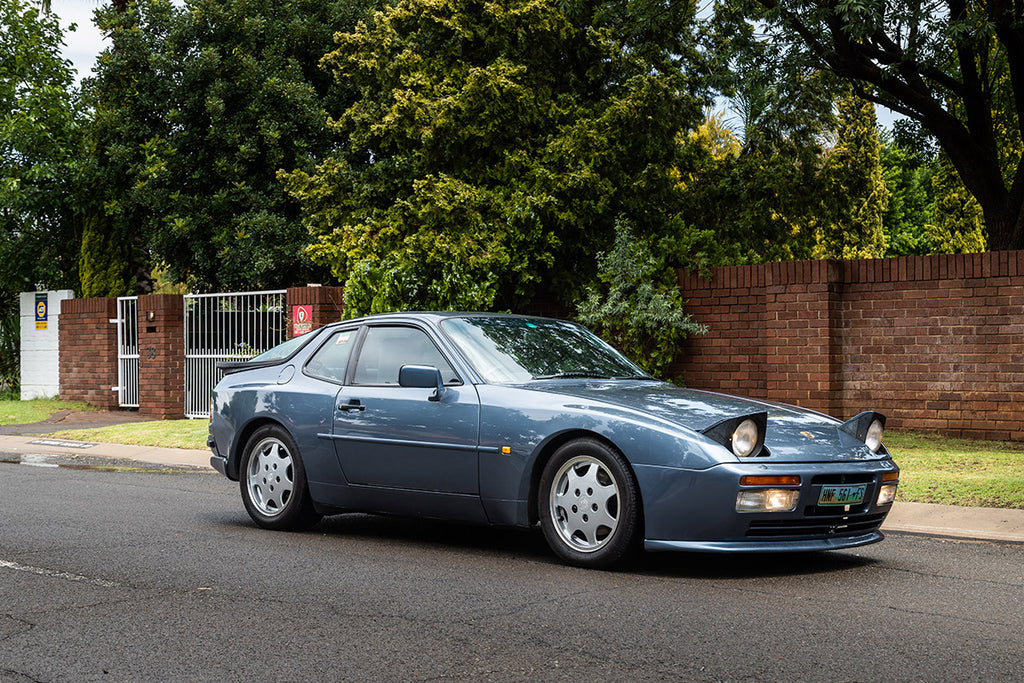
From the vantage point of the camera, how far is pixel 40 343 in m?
22.7

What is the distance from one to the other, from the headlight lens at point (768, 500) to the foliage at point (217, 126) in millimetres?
17599

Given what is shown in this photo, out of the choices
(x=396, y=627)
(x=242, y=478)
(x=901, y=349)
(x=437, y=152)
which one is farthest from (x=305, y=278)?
(x=396, y=627)

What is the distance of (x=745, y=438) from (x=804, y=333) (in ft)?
25.8

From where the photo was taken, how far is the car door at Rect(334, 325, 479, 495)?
6820 mm

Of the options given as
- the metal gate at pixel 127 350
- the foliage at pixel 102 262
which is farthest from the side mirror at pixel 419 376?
the foliage at pixel 102 262

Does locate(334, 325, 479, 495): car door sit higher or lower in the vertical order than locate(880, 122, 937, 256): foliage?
lower

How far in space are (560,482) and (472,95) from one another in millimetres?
10484

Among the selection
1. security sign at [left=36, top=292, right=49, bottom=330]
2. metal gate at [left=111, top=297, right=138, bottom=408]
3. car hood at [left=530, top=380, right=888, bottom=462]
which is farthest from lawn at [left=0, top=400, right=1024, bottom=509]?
security sign at [left=36, top=292, right=49, bottom=330]

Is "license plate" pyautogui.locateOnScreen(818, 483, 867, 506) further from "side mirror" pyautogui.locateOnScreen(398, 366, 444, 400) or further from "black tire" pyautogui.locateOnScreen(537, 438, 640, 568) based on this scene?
"side mirror" pyautogui.locateOnScreen(398, 366, 444, 400)

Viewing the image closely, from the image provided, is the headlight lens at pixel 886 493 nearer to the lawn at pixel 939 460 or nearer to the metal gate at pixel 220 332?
the lawn at pixel 939 460

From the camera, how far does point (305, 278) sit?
23.6 meters

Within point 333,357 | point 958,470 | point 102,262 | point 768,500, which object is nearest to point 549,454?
point 768,500

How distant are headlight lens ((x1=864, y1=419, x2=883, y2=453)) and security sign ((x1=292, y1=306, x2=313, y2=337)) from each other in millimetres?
11521

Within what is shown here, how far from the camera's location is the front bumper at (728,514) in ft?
19.2
